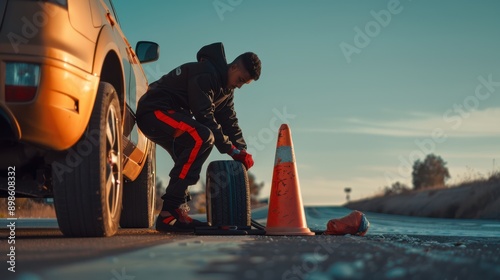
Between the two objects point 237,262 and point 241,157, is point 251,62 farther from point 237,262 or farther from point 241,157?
point 237,262

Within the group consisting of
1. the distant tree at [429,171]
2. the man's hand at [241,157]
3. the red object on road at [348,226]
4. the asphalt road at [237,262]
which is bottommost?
the asphalt road at [237,262]

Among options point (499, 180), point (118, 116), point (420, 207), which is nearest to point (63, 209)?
point (118, 116)

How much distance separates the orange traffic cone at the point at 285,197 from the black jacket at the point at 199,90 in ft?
1.70

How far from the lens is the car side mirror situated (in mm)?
6854

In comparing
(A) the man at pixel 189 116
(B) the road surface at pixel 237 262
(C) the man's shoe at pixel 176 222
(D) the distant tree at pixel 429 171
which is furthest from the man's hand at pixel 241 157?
(D) the distant tree at pixel 429 171

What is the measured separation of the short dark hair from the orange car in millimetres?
1552

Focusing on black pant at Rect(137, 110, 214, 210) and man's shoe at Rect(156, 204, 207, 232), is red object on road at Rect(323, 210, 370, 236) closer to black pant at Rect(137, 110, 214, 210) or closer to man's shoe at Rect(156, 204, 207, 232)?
man's shoe at Rect(156, 204, 207, 232)

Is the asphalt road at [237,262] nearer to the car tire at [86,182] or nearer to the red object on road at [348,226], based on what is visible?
the car tire at [86,182]

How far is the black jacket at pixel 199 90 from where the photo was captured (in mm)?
6422

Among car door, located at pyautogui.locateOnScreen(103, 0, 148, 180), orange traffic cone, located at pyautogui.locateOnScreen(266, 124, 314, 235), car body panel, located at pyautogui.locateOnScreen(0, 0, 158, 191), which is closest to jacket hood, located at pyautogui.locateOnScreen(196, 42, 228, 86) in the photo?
car door, located at pyautogui.locateOnScreen(103, 0, 148, 180)

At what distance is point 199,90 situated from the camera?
21.0ft

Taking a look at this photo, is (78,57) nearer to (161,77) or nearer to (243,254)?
(243,254)

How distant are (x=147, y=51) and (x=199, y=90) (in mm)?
818

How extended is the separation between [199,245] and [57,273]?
1268 mm
